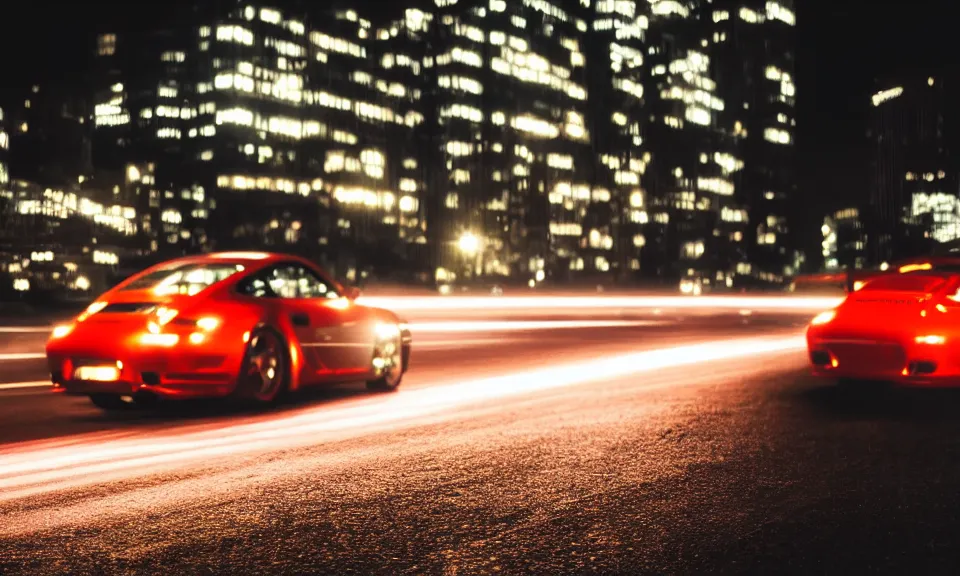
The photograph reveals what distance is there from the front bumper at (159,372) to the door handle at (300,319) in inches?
35.6

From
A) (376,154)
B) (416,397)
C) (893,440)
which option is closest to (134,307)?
(416,397)

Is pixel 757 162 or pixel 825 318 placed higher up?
pixel 757 162

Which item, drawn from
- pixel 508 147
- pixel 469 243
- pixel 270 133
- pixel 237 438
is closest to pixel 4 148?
pixel 237 438

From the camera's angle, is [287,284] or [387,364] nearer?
[287,284]

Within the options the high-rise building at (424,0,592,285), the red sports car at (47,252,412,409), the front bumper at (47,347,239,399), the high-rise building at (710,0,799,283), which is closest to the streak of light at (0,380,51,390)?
the red sports car at (47,252,412,409)

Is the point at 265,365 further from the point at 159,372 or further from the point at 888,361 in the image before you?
the point at 888,361

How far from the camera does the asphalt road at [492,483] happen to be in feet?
15.6

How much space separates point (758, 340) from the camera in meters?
20.2

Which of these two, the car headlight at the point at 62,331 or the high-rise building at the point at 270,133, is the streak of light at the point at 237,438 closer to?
the car headlight at the point at 62,331

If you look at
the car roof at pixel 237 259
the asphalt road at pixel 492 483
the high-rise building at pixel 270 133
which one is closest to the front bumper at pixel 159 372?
the asphalt road at pixel 492 483

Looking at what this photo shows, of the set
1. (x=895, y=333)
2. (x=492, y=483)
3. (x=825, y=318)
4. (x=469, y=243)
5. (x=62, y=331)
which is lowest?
(x=492, y=483)

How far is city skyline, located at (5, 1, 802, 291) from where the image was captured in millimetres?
123938

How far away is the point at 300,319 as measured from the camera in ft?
32.8

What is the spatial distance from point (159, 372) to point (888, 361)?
710cm
